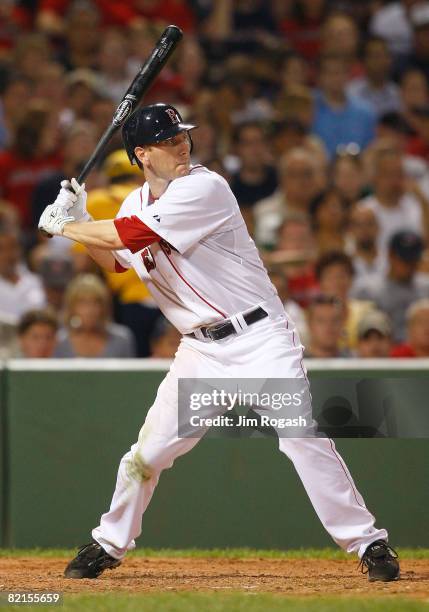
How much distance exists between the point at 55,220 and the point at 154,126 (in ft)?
1.91

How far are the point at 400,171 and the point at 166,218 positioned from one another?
494cm

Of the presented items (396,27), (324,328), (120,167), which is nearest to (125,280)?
(120,167)

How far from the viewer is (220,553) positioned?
6695 mm

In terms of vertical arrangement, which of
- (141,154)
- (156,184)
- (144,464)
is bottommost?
(144,464)

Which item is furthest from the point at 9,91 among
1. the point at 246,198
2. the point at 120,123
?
the point at 120,123

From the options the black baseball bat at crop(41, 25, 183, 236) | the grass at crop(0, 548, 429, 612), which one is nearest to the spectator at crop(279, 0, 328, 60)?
the black baseball bat at crop(41, 25, 183, 236)

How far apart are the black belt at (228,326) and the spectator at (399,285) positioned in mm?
3401

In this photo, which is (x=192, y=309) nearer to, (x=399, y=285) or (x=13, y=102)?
(x=399, y=285)

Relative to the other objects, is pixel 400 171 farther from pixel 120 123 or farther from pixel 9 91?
pixel 120 123

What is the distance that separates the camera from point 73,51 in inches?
456

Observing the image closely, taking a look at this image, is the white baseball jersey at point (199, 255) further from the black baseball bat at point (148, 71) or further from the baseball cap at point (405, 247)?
the baseball cap at point (405, 247)

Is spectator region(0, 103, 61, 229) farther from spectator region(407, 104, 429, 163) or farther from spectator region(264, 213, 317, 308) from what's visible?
spectator region(407, 104, 429, 163)

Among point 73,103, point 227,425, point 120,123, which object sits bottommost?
point 227,425

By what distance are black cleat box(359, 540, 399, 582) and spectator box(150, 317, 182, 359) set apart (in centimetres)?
262
